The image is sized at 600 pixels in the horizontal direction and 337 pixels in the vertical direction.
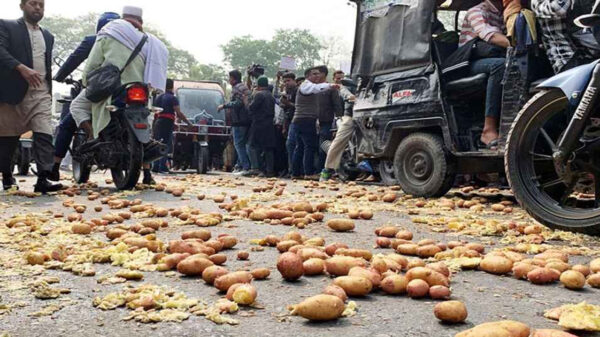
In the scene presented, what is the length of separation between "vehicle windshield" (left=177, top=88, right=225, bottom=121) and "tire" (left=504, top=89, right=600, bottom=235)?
13.0m

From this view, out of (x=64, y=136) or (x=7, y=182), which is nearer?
(x=7, y=182)

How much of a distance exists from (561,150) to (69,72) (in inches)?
209

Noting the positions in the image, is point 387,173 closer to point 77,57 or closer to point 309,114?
point 309,114

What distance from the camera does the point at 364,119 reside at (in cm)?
634

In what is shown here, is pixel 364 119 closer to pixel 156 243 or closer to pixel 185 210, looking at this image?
pixel 185 210

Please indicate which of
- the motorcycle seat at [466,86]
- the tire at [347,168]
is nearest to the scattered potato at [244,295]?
the motorcycle seat at [466,86]

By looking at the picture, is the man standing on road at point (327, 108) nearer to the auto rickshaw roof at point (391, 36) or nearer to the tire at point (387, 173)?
the tire at point (387, 173)

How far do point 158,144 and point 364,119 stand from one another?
2.30 metres

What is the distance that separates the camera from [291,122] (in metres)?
10.2

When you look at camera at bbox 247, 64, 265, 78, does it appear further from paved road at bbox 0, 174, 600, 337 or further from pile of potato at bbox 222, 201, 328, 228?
paved road at bbox 0, 174, 600, 337

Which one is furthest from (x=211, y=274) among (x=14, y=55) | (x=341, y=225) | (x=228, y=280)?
(x=14, y=55)

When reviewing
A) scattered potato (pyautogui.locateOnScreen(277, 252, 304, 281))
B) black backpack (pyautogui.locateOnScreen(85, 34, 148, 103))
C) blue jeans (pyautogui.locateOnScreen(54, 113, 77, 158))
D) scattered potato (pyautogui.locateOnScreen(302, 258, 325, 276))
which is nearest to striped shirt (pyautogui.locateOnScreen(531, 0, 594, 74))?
scattered potato (pyautogui.locateOnScreen(302, 258, 325, 276))

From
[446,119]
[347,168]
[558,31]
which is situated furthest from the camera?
[347,168]

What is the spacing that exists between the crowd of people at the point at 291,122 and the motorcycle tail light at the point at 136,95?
10.3ft
